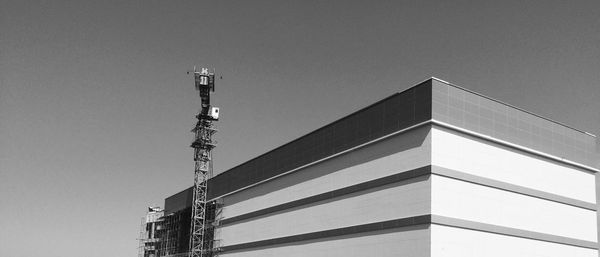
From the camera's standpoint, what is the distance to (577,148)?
145 ft

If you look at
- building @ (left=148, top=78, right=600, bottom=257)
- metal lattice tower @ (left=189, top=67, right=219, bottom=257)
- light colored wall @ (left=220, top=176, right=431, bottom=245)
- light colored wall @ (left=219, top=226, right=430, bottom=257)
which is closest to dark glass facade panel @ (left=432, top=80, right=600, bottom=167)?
building @ (left=148, top=78, right=600, bottom=257)

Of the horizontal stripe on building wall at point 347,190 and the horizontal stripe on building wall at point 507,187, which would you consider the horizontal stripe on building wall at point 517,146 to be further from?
the horizontal stripe on building wall at point 347,190

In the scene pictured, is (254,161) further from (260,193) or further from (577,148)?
(577,148)

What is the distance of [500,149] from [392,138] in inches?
288

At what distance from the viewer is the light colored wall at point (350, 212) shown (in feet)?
119

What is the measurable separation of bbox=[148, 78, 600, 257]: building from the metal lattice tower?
701 inches

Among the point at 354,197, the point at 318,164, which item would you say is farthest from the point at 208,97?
the point at 354,197

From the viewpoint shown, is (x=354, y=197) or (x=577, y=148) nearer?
(x=354, y=197)

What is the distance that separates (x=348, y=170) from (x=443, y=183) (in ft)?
28.7

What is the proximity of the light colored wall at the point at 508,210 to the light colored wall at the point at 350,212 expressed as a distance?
4.85ft

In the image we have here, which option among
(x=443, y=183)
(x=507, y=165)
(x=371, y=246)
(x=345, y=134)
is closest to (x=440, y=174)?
(x=443, y=183)

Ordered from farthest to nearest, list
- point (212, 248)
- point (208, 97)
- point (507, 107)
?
point (208, 97) < point (212, 248) < point (507, 107)

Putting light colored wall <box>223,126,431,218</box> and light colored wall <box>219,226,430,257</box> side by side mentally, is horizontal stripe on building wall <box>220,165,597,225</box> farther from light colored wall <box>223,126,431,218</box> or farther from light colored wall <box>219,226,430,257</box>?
light colored wall <box>219,226,430,257</box>

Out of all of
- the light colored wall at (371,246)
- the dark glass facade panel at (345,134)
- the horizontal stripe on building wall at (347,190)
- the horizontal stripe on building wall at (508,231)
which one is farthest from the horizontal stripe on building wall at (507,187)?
the light colored wall at (371,246)
